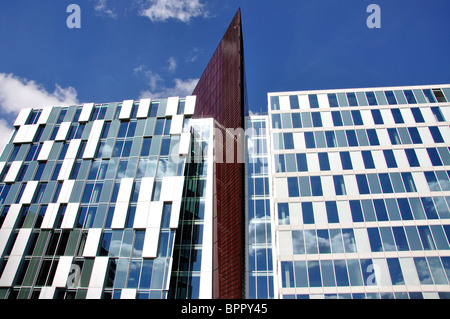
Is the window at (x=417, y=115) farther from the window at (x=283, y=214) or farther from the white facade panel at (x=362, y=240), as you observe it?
the window at (x=283, y=214)

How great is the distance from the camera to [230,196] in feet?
90.5

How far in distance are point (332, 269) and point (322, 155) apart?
12127mm

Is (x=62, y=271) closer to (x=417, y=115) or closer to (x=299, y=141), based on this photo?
(x=299, y=141)

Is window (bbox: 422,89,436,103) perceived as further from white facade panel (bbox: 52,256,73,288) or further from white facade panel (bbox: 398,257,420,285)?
white facade panel (bbox: 52,256,73,288)

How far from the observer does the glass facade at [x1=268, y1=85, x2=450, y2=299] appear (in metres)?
26.1

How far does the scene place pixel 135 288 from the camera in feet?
81.9

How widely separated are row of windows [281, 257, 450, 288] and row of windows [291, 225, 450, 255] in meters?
1.02

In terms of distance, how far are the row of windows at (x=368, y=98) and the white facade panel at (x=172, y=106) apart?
11.7 meters

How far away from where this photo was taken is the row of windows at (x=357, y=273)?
84.1 ft

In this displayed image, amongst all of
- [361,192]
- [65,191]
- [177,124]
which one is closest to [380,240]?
[361,192]

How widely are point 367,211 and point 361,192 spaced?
2093 mm

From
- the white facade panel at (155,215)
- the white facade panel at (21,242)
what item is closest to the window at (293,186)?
the white facade panel at (155,215)

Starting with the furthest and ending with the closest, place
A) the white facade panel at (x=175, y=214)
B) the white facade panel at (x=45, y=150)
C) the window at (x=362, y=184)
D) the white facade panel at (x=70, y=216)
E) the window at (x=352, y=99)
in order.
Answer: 1. the window at (x=352, y=99)
2. the white facade panel at (x=45, y=150)
3. the window at (x=362, y=184)
4. the white facade panel at (x=70, y=216)
5. the white facade panel at (x=175, y=214)
